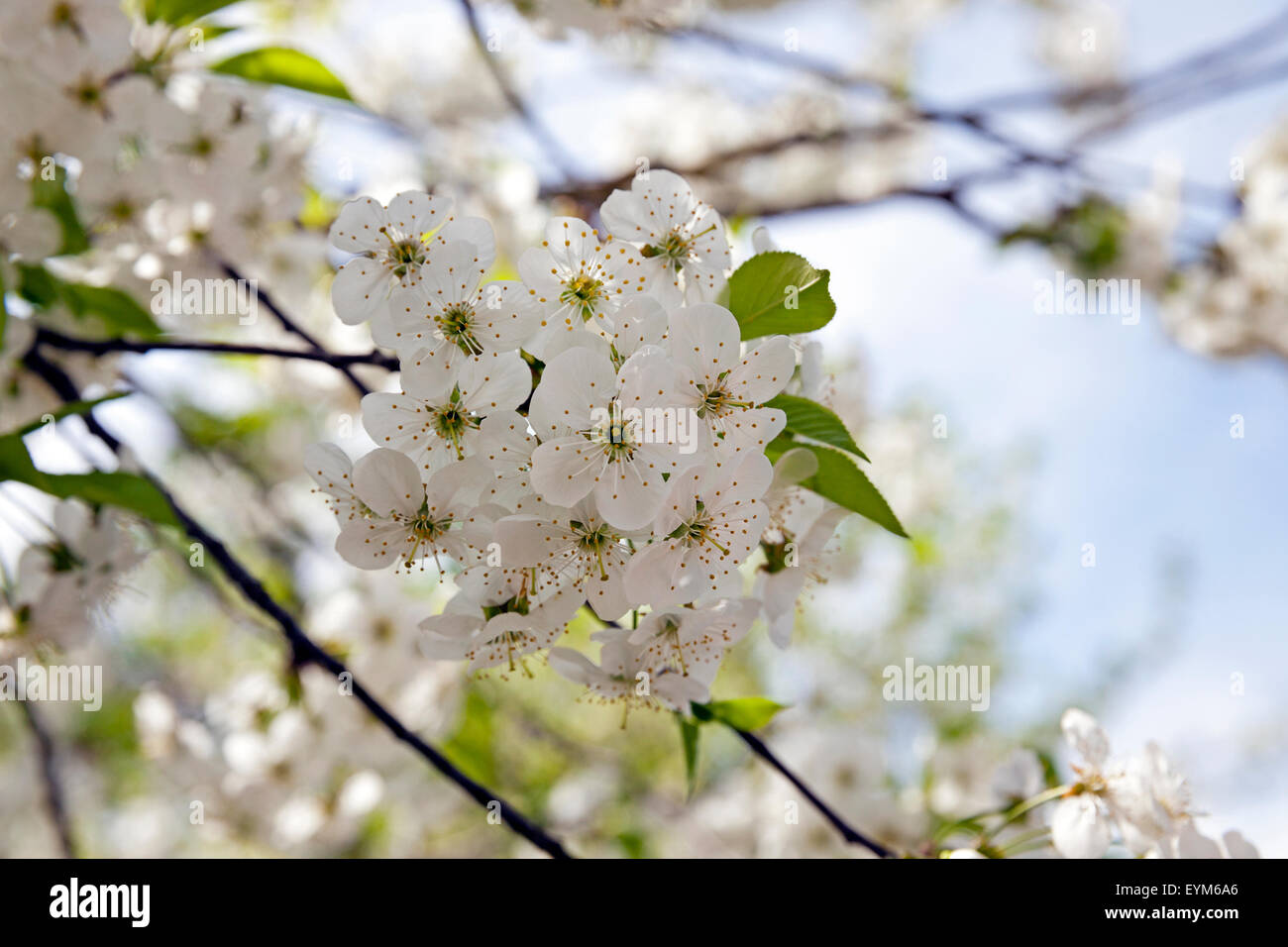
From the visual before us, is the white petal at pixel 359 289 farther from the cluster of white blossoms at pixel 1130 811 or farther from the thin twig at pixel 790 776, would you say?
the cluster of white blossoms at pixel 1130 811

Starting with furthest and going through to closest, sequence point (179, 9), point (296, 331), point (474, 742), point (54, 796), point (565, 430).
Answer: point (474, 742) → point (54, 796) → point (179, 9) → point (296, 331) → point (565, 430)

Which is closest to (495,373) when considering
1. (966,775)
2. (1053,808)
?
(1053,808)

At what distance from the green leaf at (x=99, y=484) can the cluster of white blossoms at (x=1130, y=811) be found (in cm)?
113

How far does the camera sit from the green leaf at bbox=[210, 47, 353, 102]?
1.34m

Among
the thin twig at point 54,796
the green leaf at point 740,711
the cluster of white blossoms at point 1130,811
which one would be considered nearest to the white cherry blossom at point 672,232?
the green leaf at point 740,711

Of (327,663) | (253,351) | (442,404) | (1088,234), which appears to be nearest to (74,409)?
(253,351)

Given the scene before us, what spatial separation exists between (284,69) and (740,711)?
47.9 inches

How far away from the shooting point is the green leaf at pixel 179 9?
129 centimetres

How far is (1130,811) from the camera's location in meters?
1.02

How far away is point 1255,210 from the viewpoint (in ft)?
8.89

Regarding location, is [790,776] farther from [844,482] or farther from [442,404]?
[442,404]

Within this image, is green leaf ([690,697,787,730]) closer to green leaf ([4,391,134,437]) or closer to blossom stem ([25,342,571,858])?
blossom stem ([25,342,571,858])

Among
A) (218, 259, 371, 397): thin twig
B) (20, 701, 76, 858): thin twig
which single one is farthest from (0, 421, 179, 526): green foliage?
(20, 701, 76, 858): thin twig

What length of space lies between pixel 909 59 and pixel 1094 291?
14.2ft
